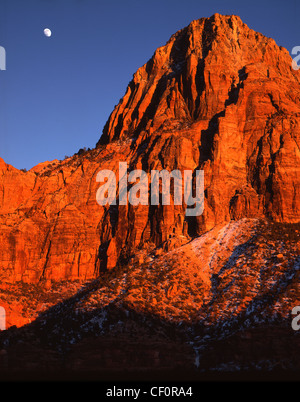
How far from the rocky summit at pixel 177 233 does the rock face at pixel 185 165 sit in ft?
0.77

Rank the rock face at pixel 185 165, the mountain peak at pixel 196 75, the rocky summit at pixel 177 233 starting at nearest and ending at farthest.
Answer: the rocky summit at pixel 177 233, the rock face at pixel 185 165, the mountain peak at pixel 196 75

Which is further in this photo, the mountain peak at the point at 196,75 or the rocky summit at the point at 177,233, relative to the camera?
the mountain peak at the point at 196,75

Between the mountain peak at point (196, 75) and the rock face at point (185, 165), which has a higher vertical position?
the mountain peak at point (196, 75)

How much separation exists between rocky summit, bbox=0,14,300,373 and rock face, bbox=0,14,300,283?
236 millimetres

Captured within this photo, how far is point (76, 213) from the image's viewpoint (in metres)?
121

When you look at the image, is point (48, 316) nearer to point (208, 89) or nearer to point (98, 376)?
point (98, 376)

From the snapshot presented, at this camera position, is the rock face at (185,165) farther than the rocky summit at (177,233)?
Yes

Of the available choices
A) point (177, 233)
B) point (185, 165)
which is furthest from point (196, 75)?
point (177, 233)

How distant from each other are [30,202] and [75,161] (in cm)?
1533

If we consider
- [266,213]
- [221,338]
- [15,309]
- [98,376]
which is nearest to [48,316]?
[15,309]

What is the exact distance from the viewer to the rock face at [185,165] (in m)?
111

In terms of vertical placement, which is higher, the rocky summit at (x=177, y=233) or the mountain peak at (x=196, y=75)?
the mountain peak at (x=196, y=75)

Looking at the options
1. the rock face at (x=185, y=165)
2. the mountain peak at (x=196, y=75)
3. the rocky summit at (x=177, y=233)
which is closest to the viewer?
the rocky summit at (x=177, y=233)

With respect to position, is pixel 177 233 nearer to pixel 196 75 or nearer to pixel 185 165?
pixel 185 165
